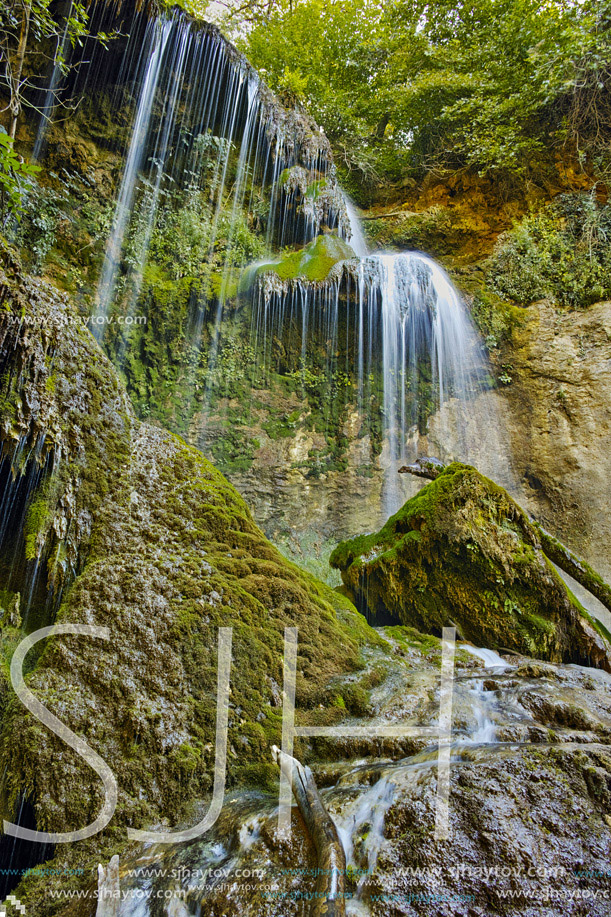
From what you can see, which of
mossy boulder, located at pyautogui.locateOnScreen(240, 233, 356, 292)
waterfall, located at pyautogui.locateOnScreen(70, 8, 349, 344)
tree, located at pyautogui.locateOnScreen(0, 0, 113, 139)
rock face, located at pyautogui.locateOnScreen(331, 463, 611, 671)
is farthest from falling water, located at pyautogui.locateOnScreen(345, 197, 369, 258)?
rock face, located at pyautogui.locateOnScreen(331, 463, 611, 671)

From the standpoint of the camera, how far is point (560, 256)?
10680 mm

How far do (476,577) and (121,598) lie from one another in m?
4.15

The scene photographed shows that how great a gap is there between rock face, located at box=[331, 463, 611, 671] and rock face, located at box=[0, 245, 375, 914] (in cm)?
205

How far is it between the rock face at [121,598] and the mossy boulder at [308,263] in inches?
237

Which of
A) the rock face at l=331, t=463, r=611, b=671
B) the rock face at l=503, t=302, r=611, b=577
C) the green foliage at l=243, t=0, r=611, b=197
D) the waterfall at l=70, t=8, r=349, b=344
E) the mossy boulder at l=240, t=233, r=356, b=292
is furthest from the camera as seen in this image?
the green foliage at l=243, t=0, r=611, b=197

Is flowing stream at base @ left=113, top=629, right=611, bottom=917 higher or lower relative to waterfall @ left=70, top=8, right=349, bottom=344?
lower

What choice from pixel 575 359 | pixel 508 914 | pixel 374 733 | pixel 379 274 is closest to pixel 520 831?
pixel 508 914

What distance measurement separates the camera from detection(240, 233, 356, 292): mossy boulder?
30.1 ft

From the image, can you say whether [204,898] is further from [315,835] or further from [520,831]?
[520,831]

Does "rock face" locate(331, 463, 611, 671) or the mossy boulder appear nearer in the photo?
"rock face" locate(331, 463, 611, 671)

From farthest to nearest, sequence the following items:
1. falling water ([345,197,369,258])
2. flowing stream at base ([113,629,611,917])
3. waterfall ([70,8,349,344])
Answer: falling water ([345,197,369,258]) < waterfall ([70,8,349,344]) < flowing stream at base ([113,629,611,917])

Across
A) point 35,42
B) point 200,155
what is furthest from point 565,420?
point 35,42

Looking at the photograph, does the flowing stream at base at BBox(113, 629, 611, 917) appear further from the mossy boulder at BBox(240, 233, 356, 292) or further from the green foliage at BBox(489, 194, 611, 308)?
the green foliage at BBox(489, 194, 611, 308)

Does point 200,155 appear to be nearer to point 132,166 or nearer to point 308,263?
point 132,166
